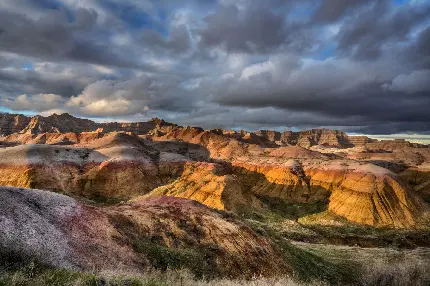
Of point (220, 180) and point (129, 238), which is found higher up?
point (129, 238)

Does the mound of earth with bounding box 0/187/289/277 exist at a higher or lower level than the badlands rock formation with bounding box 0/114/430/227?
higher

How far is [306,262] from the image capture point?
97.3ft

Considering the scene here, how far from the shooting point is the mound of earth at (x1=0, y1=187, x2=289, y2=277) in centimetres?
1656

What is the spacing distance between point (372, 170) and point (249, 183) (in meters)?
36.4

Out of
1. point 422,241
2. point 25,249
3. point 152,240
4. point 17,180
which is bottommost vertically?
point 422,241

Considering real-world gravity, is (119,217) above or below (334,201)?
above

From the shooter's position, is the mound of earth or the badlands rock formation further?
the badlands rock formation

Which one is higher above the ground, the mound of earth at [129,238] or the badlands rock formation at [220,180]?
the mound of earth at [129,238]

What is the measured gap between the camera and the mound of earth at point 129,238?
16.6 meters

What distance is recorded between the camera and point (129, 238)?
21609mm

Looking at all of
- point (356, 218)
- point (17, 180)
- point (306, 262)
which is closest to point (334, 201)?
point (356, 218)

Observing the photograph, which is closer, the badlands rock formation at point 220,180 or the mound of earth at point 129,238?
the mound of earth at point 129,238

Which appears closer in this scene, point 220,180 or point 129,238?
point 129,238

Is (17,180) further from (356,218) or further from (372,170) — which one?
(372,170)
